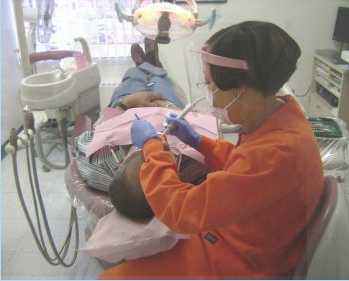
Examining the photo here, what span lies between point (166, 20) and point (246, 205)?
2.32ft

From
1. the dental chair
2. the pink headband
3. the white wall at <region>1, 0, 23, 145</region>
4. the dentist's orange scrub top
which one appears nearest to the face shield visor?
the pink headband

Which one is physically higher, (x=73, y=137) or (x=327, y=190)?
(x=327, y=190)

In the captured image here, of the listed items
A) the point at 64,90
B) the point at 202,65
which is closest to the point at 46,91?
the point at 64,90

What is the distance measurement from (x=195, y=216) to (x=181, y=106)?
0.94 metres

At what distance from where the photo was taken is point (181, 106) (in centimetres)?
167

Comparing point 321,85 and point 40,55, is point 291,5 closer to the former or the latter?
point 321,85

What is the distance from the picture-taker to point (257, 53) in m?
0.76

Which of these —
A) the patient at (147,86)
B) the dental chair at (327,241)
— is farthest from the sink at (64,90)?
the dental chair at (327,241)

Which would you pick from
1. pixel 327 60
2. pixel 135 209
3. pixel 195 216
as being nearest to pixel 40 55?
pixel 135 209

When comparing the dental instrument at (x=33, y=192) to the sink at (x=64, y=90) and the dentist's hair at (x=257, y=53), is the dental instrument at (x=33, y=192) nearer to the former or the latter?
the sink at (x=64, y=90)

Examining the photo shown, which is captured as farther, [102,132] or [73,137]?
[73,137]

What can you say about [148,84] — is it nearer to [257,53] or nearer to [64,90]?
[64,90]

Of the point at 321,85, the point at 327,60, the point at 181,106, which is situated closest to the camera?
the point at 181,106

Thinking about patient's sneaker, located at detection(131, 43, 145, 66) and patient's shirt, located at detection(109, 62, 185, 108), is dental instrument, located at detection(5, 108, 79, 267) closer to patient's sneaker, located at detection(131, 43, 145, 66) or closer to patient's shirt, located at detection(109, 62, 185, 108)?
patient's shirt, located at detection(109, 62, 185, 108)
